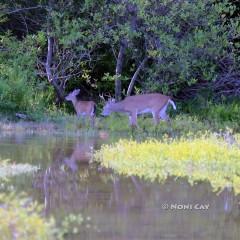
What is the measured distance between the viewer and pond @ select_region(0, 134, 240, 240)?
7.15 m

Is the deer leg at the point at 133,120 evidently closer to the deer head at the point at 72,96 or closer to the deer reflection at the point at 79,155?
the deer head at the point at 72,96

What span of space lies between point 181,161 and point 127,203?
286 centimetres

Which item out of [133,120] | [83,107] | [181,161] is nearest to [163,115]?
[133,120]

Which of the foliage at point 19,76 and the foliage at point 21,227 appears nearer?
the foliage at point 21,227

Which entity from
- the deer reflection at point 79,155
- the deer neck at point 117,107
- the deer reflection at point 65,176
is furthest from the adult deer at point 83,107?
the deer reflection at point 65,176

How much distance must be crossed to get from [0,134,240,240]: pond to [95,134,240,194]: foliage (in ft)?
0.90

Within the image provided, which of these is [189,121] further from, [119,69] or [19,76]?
[19,76]

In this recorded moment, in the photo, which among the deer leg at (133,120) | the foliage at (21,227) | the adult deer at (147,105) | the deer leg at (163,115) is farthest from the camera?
the deer leg at (163,115)

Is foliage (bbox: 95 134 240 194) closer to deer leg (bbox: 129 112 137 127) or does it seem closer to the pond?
the pond

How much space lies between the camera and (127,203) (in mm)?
8523

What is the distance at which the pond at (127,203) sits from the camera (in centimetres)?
715

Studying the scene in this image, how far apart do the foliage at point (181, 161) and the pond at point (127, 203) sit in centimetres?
28

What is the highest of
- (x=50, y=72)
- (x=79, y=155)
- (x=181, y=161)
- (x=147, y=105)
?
(x=50, y=72)

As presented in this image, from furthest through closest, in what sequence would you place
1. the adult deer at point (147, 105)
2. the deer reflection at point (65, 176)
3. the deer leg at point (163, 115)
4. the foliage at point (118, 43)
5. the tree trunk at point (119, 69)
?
the tree trunk at point (119, 69)
the foliage at point (118, 43)
the deer leg at point (163, 115)
the adult deer at point (147, 105)
the deer reflection at point (65, 176)
